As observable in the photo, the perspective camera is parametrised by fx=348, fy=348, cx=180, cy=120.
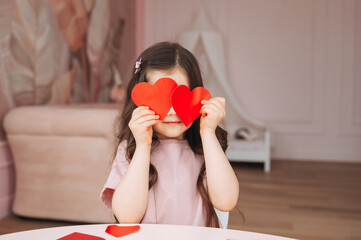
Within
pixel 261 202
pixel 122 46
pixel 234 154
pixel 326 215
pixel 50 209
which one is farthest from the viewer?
pixel 122 46

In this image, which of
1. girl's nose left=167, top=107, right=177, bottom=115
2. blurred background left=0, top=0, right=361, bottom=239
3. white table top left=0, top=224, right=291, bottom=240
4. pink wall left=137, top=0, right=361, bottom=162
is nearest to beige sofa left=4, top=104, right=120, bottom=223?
blurred background left=0, top=0, right=361, bottom=239

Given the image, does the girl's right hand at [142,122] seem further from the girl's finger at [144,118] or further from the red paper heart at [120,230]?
the red paper heart at [120,230]

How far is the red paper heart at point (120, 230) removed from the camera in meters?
0.54

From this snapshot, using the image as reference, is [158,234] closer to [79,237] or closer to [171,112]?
[79,237]

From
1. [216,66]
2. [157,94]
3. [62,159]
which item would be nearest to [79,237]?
[157,94]

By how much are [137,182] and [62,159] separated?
1.25 metres

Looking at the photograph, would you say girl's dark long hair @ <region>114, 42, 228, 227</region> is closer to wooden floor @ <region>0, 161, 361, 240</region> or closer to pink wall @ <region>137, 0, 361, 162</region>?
wooden floor @ <region>0, 161, 361, 240</region>

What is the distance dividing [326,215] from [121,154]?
5.44 feet

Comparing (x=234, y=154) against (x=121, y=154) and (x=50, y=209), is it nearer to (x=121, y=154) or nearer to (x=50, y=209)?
(x=50, y=209)

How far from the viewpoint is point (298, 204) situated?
2.34 meters

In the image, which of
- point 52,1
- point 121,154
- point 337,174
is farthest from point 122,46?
point 121,154

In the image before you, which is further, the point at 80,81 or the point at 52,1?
the point at 80,81

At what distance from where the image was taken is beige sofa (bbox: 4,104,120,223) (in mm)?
1832

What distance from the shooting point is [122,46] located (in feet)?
12.9
